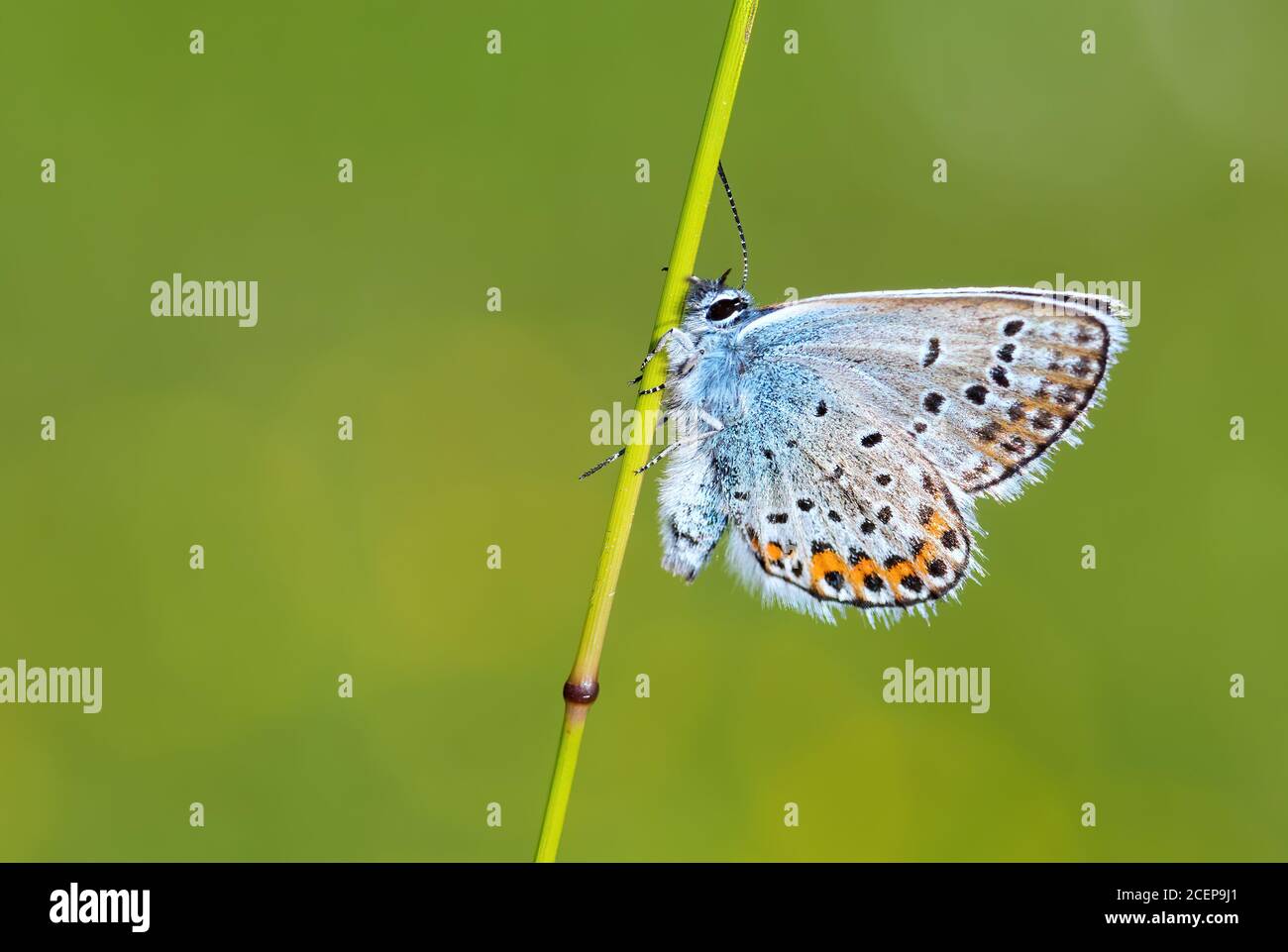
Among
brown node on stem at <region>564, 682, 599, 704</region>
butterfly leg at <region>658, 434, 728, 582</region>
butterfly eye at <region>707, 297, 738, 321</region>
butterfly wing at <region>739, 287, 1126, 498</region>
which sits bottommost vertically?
brown node on stem at <region>564, 682, 599, 704</region>

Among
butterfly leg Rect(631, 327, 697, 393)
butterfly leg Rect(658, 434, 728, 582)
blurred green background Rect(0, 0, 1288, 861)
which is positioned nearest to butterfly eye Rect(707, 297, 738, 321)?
butterfly leg Rect(631, 327, 697, 393)

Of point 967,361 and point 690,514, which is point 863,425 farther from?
point 690,514

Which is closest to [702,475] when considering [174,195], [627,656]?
[627,656]

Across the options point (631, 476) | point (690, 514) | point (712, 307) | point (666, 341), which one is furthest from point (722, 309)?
point (631, 476)

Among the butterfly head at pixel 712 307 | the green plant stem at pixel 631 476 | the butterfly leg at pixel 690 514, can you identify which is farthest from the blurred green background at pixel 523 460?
the green plant stem at pixel 631 476

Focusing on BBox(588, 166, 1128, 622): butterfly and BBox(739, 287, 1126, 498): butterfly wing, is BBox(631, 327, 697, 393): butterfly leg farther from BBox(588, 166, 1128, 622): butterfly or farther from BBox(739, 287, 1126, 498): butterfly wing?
BBox(739, 287, 1126, 498): butterfly wing

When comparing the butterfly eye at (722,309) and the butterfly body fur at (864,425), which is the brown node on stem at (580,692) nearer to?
the butterfly body fur at (864,425)
